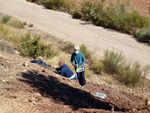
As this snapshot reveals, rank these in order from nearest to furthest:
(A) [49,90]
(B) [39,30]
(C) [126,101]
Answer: (A) [49,90], (C) [126,101], (B) [39,30]

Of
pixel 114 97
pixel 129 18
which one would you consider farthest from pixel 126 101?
pixel 129 18

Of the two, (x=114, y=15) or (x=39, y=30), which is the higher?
(x=114, y=15)

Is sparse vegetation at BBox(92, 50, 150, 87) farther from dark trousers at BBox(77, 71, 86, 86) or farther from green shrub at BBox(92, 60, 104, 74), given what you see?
dark trousers at BBox(77, 71, 86, 86)

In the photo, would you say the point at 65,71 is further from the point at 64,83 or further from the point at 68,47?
the point at 68,47

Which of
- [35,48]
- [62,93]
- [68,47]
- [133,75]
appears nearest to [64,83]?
[62,93]

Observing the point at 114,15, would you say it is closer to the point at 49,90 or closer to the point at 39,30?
the point at 39,30

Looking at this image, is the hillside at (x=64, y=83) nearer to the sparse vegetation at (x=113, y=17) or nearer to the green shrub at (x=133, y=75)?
the green shrub at (x=133, y=75)

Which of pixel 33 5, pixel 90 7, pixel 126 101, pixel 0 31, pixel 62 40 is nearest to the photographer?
pixel 126 101

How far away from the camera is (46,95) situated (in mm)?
6195

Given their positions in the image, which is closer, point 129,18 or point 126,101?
point 126,101

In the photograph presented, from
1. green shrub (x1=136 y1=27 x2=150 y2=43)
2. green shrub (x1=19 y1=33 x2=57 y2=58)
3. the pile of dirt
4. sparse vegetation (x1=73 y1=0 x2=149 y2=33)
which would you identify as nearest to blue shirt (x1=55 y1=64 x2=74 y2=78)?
the pile of dirt

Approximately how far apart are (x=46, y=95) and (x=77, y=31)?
11.7m

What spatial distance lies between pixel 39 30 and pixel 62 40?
2.73 meters

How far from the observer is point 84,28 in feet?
59.3
